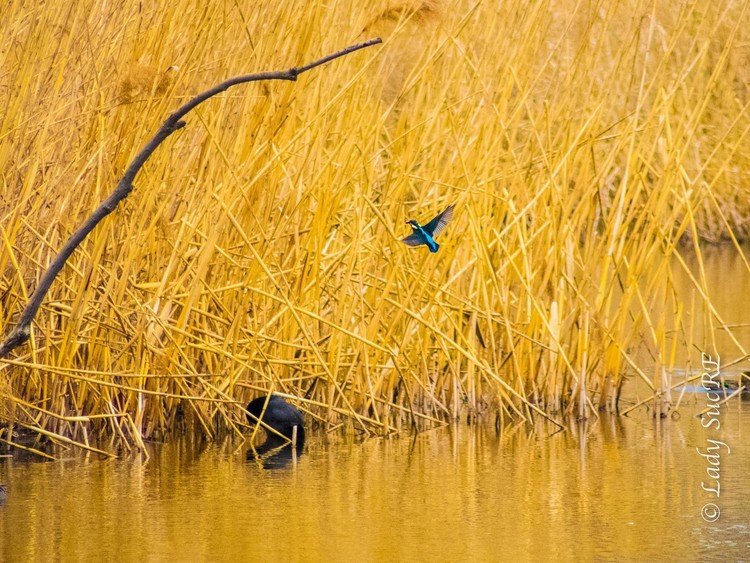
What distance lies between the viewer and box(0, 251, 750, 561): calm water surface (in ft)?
10.2

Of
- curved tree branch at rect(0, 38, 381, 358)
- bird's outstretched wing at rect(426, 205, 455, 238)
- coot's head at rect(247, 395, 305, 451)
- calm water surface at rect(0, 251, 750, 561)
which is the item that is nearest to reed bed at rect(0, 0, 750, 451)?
coot's head at rect(247, 395, 305, 451)

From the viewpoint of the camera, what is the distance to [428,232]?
4066 millimetres

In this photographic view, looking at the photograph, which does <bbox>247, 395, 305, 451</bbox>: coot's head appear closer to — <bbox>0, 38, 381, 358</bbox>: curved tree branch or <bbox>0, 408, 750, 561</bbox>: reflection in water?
<bbox>0, 408, 750, 561</bbox>: reflection in water

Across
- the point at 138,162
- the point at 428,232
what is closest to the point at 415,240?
the point at 428,232

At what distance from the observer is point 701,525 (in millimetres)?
3244

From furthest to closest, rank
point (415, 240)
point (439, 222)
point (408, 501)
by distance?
point (439, 222)
point (415, 240)
point (408, 501)

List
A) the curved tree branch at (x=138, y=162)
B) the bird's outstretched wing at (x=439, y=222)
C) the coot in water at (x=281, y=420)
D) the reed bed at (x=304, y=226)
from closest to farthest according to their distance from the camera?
the curved tree branch at (x=138, y=162) → the bird's outstretched wing at (x=439, y=222) → the reed bed at (x=304, y=226) → the coot in water at (x=281, y=420)

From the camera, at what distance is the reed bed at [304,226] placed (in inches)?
166

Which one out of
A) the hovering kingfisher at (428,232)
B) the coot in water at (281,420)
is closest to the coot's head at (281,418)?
the coot in water at (281,420)

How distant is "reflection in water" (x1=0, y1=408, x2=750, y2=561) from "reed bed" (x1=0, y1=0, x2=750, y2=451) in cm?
24

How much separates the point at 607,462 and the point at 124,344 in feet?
4.73

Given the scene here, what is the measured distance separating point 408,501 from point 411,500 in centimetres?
1

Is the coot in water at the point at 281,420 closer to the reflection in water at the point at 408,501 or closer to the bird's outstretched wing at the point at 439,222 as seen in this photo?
the reflection in water at the point at 408,501

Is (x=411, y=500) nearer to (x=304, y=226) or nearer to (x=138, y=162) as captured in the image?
(x=138, y=162)
